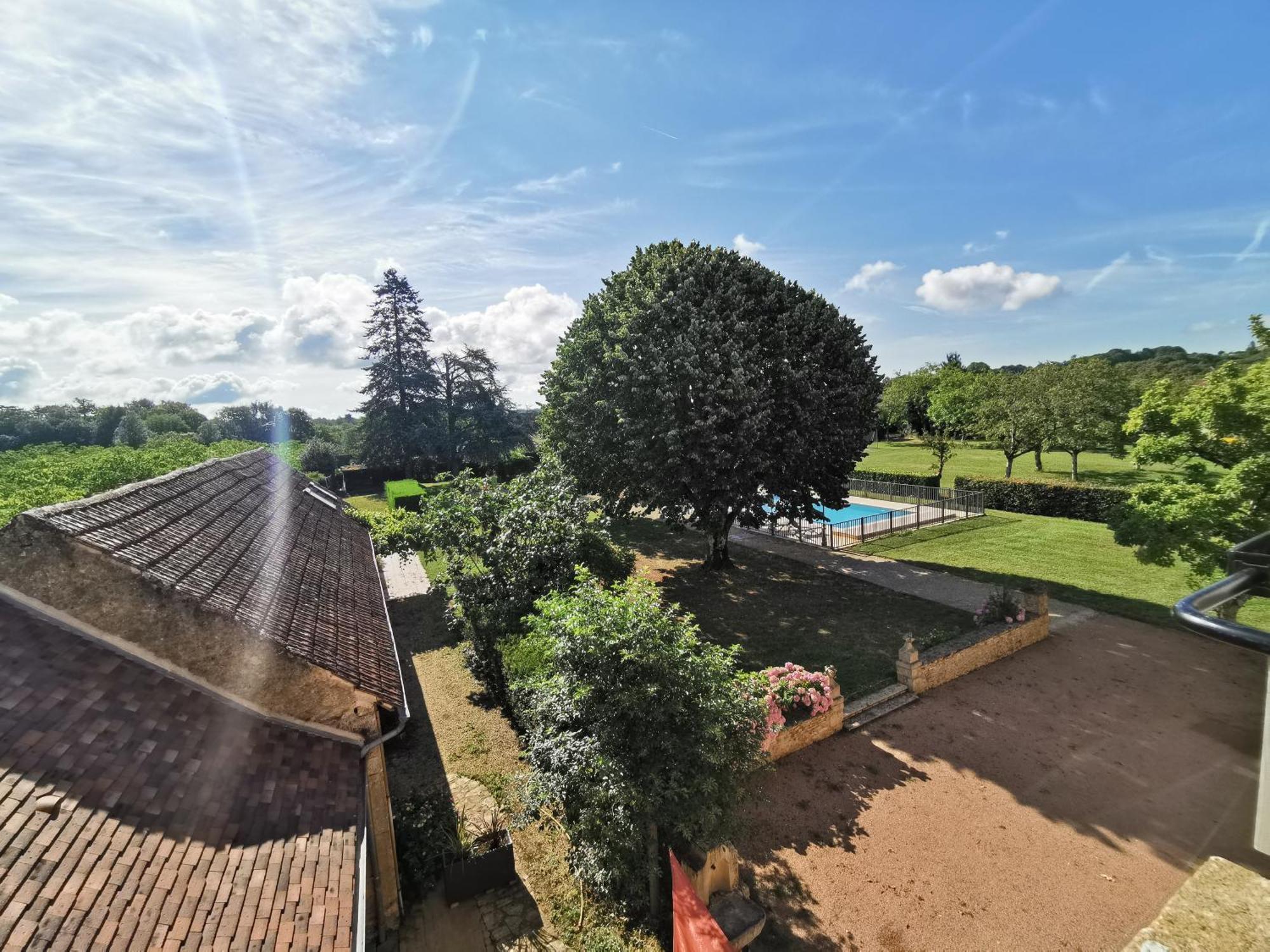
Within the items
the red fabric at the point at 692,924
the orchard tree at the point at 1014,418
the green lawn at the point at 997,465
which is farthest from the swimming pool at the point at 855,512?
the red fabric at the point at 692,924

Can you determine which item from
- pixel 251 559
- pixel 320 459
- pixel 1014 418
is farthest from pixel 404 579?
pixel 1014 418

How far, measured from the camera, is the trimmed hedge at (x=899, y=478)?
34.6 metres

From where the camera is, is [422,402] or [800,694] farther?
[422,402]

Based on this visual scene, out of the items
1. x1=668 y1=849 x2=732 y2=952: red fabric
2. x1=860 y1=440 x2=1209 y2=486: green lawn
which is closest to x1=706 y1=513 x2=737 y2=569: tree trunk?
x1=668 y1=849 x2=732 y2=952: red fabric

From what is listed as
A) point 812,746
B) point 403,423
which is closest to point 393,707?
point 812,746

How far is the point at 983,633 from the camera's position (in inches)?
522

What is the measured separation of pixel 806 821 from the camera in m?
8.44

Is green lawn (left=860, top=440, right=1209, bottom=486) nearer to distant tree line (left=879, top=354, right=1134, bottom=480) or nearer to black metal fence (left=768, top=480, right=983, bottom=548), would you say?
distant tree line (left=879, top=354, right=1134, bottom=480)

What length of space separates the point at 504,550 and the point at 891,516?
2028 cm

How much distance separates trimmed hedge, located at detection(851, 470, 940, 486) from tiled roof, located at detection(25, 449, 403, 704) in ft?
94.8

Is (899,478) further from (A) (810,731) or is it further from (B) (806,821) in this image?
(B) (806,821)

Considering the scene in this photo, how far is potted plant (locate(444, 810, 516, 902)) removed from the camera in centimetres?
723

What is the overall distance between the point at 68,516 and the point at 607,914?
7773 millimetres

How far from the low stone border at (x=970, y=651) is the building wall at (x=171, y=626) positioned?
10.6 metres
